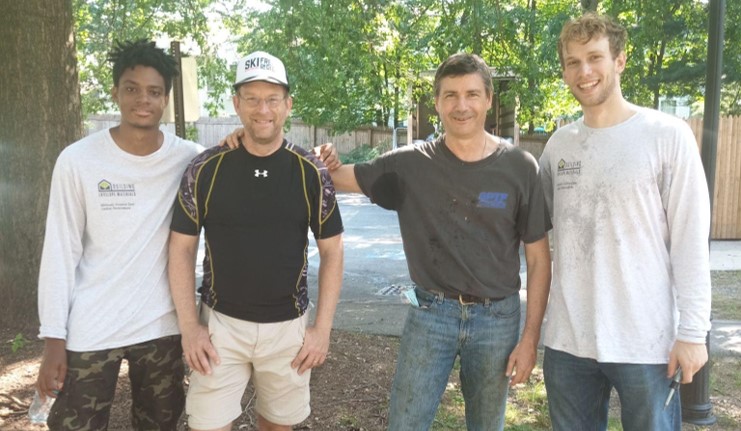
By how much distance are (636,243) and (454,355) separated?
926 mm

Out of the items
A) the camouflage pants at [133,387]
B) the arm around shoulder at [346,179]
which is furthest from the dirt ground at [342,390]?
the arm around shoulder at [346,179]

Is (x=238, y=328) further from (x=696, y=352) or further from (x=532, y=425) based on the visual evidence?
(x=532, y=425)

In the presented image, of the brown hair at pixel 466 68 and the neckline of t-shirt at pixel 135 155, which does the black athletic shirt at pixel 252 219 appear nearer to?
the neckline of t-shirt at pixel 135 155

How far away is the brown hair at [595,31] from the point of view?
2.75m

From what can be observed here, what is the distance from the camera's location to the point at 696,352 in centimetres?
252

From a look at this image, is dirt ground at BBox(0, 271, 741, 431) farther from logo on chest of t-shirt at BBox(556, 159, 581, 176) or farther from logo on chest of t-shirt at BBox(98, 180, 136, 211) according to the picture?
logo on chest of t-shirt at BBox(556, 159, 581, 176)

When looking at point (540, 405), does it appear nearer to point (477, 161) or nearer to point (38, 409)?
point (477, 161)

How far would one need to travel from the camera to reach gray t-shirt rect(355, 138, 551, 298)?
285 cm

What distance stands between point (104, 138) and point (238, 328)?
106 centimetres

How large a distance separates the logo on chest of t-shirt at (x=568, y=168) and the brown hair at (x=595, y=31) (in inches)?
18.9

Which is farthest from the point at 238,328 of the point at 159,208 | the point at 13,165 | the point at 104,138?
the point at 13,165

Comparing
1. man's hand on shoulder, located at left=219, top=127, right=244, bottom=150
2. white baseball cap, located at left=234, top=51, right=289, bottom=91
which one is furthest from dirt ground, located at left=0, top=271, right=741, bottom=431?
white baseball cap, located at left=234, top=51, right=289, bottom=91

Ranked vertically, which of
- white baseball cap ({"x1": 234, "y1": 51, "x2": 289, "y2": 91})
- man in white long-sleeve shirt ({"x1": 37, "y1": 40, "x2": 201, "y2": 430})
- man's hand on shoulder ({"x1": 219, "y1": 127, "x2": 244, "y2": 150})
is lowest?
man in white long-sleeve shirt ({"x1": 37, "y1": 40, "x2": 201, "y2": 430})

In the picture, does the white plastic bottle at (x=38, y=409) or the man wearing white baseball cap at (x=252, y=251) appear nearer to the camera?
the man wearing white baseball cap at (x=252, y=251)
